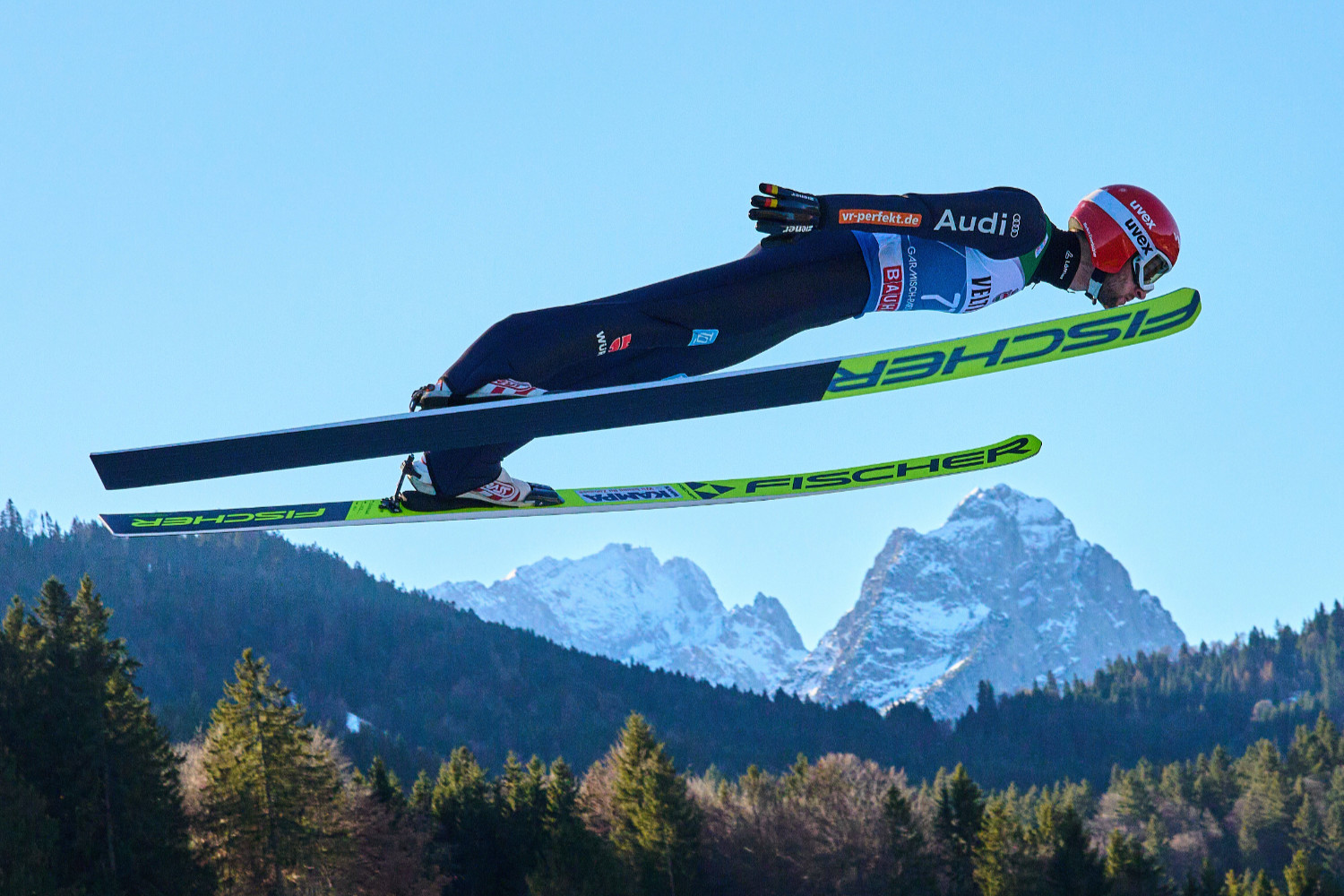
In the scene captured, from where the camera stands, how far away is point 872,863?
57250mm

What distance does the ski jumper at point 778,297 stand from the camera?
7488 millimetres

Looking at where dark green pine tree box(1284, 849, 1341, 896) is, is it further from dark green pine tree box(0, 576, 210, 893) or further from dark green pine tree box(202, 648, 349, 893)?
dark green pine tree box(0, 576, 210, 893)

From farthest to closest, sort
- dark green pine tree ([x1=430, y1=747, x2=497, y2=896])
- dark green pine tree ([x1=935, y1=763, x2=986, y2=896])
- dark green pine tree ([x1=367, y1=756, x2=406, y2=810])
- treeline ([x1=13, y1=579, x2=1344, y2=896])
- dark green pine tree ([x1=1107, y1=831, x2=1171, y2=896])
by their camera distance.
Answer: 1. dark green pine tree ([x1=1107, y1=831, x2=1171, y2=896])
2. dark green pine tree ([x1=935, y1=763, x2=986, y2=896])
3. dark green pine tree ([x1=430, y1=747, x2=497, y2=896])
4. dark green pine tree ([x1=367, y1=756, x2=406, y2=810])
5. treeline ([x1=13, y1=579, x2=1344, y2=896])

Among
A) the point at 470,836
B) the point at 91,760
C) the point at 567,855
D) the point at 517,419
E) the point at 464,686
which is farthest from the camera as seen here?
the point at 464,686

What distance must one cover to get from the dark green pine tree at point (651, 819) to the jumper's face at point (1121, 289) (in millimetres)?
44777

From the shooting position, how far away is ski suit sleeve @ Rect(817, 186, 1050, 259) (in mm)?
7547

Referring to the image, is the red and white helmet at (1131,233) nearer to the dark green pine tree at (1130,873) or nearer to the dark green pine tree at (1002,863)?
the dark green pine tree at (1002,863)

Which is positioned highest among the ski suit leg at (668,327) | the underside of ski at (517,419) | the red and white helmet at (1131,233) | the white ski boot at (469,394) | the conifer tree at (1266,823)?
the red and white helmet at (1131,233)

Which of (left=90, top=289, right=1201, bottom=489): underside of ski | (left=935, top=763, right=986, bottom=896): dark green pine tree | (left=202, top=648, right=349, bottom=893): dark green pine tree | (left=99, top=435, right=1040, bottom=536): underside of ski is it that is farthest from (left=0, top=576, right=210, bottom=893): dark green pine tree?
(left=90, top=289, right=1201, bottom=489): underside of ski

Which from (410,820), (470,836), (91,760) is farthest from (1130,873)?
(91,760)

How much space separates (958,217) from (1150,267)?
1.39m

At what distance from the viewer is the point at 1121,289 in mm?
8719

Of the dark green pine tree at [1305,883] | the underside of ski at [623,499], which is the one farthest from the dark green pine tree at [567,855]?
the underside of ski at [623,499]

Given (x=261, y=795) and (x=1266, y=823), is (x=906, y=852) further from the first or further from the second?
(x=1266, y=823)
